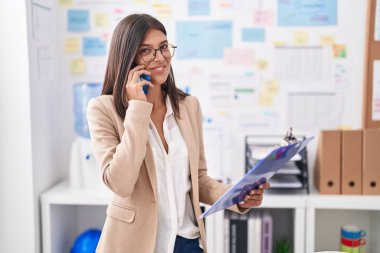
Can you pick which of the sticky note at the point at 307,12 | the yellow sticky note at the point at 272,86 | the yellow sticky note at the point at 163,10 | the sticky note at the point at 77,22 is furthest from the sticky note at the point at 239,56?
the sticky note at the point at 77,22

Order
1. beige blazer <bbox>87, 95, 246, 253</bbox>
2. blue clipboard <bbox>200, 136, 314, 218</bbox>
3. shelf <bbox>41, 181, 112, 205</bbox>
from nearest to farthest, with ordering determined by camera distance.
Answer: blue clipboard <bbox>200, 136, 314, 218</bbox>, beige blazer <bbox>87, 95, 246, 253</bbox>, shelf <bbox>41, 181, 112, 205</bbox>

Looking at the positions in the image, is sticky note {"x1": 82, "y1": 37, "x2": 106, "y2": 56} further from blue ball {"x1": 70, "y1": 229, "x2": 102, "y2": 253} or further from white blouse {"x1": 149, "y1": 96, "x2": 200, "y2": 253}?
white blouse {"x1": 149, "y1": 96, "x2": 200, "y2": 253}

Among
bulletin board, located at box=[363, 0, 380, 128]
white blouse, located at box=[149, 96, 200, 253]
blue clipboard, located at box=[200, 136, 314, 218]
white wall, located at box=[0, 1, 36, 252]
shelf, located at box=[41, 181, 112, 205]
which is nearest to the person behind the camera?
blue clipboard, located at box=[200, 136, 314, 218]

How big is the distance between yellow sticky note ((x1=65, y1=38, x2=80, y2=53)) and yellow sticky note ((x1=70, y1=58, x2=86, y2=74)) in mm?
58

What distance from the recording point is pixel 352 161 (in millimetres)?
2289

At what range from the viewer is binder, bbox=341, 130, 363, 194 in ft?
7.47

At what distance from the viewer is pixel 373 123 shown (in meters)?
2.53

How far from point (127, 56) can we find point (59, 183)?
139 cm

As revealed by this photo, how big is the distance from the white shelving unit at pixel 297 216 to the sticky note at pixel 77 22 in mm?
892

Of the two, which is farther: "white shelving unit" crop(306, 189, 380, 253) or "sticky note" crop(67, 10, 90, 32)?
"sticky note" crop(67, 10, 90, 32)

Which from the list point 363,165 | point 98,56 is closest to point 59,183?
point 98,56

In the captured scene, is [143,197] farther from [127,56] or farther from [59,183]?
[59,183]

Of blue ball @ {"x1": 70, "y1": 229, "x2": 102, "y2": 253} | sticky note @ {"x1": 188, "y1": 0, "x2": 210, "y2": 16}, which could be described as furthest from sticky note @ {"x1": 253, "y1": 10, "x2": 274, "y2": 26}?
blue ball @ {"x1": 70, "y1": 229, "x2": 102, "y2": 253}

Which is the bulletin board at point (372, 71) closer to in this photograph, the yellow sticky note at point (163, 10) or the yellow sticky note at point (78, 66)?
the yellow sticky note at point (163, 10)
